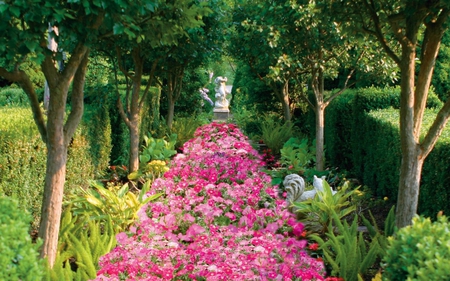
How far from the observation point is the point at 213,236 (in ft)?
16.1

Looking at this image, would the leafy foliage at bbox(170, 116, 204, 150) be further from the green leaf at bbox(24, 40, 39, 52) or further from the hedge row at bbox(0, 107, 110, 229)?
the green leaf at bbox(24, 40, 39, 52)

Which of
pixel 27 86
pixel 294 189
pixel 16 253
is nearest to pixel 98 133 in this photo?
pixel 294 189

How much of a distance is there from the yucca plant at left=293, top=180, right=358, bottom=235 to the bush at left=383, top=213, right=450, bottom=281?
2.89 meters

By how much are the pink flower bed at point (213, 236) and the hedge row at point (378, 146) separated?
1401 millimetres

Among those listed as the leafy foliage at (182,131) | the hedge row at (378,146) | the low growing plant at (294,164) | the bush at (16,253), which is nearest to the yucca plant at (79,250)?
the bush at (16,253)

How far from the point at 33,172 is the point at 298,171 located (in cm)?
474

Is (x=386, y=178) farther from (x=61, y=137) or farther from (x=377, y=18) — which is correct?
(x=61, y=137)

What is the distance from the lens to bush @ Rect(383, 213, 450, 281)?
2.28 m

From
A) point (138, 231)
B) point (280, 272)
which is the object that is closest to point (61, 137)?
point (138, 231)

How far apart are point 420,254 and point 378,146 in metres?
5.12

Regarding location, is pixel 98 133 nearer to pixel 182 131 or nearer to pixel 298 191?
pixel 298 191

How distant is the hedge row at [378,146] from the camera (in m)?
5.08

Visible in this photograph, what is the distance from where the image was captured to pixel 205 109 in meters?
21.5

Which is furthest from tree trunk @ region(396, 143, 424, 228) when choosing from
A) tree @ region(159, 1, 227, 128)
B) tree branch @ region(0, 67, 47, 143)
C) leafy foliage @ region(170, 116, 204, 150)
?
leafy foliage @ region(170, 116, 204, 150)
